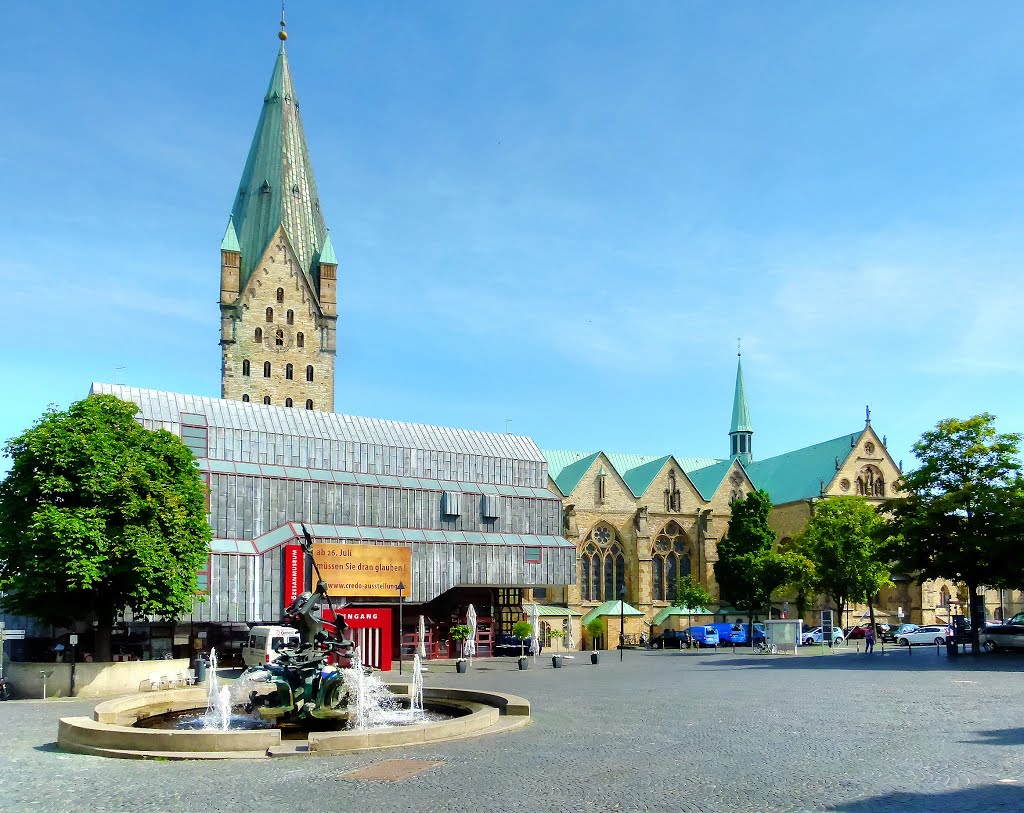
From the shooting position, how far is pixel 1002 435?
47.0m

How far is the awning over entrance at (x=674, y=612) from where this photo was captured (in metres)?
75.5

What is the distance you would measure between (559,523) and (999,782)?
4890 centimetres

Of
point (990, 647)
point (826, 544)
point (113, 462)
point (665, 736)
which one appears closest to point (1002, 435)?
point (990, 647)

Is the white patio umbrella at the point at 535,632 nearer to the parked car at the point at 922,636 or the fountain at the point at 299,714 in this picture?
the parked car at the point at 922,636

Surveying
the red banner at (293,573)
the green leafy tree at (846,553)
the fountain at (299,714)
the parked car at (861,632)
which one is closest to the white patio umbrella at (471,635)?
the red banner at (293,573)

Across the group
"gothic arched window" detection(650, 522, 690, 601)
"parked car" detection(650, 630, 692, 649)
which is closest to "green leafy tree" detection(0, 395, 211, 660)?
"parked car" detection(650, 630, 692, 649)

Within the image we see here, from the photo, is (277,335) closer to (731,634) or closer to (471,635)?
(471,635)

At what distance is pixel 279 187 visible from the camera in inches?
3612

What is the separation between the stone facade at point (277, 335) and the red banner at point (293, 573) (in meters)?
36.5

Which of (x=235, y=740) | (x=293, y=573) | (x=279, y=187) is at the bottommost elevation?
(x=235, y=740)

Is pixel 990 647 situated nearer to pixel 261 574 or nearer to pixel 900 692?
pixel 900 692

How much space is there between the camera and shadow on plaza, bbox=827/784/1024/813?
1230 cm

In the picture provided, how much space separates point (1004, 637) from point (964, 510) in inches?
229

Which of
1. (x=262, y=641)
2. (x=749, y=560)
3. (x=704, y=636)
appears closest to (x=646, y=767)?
(x=262, y=641)
